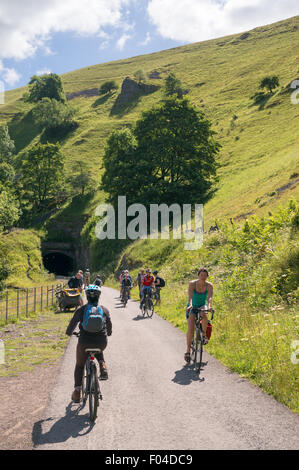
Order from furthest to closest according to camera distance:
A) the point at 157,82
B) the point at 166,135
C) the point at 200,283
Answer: the point at 157,82 < the point at 166,135 < the point at 200,283

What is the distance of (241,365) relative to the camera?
8516mm

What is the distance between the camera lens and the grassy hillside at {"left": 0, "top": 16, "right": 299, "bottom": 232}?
41631 millimetres

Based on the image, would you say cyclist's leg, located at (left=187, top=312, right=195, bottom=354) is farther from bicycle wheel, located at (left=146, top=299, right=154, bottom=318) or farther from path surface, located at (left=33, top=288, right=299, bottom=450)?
bicycle wheel, located at (left=146, top=299, right=154, bottom=318)

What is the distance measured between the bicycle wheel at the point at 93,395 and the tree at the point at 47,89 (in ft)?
461

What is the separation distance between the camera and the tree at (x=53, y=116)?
112 m

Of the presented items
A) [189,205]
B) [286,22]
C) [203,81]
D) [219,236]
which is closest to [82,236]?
[189,205]

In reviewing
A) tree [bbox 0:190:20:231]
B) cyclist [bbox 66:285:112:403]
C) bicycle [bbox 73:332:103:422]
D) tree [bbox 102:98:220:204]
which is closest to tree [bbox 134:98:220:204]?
tree [bbox 102:98:220:204]

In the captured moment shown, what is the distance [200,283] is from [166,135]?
147 ft

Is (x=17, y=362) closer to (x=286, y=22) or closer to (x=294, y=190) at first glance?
(x=294, y=190)

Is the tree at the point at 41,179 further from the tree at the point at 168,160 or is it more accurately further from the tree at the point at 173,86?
the tree at the point at 173,86

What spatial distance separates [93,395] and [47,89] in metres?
143

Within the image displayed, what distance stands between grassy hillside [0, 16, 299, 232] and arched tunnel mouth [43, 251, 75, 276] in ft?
40.6

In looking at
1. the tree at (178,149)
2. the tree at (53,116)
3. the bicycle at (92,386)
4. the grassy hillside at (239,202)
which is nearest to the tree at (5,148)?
the grassy hillside at (239,202)

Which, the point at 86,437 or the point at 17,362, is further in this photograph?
the point at 17,362
